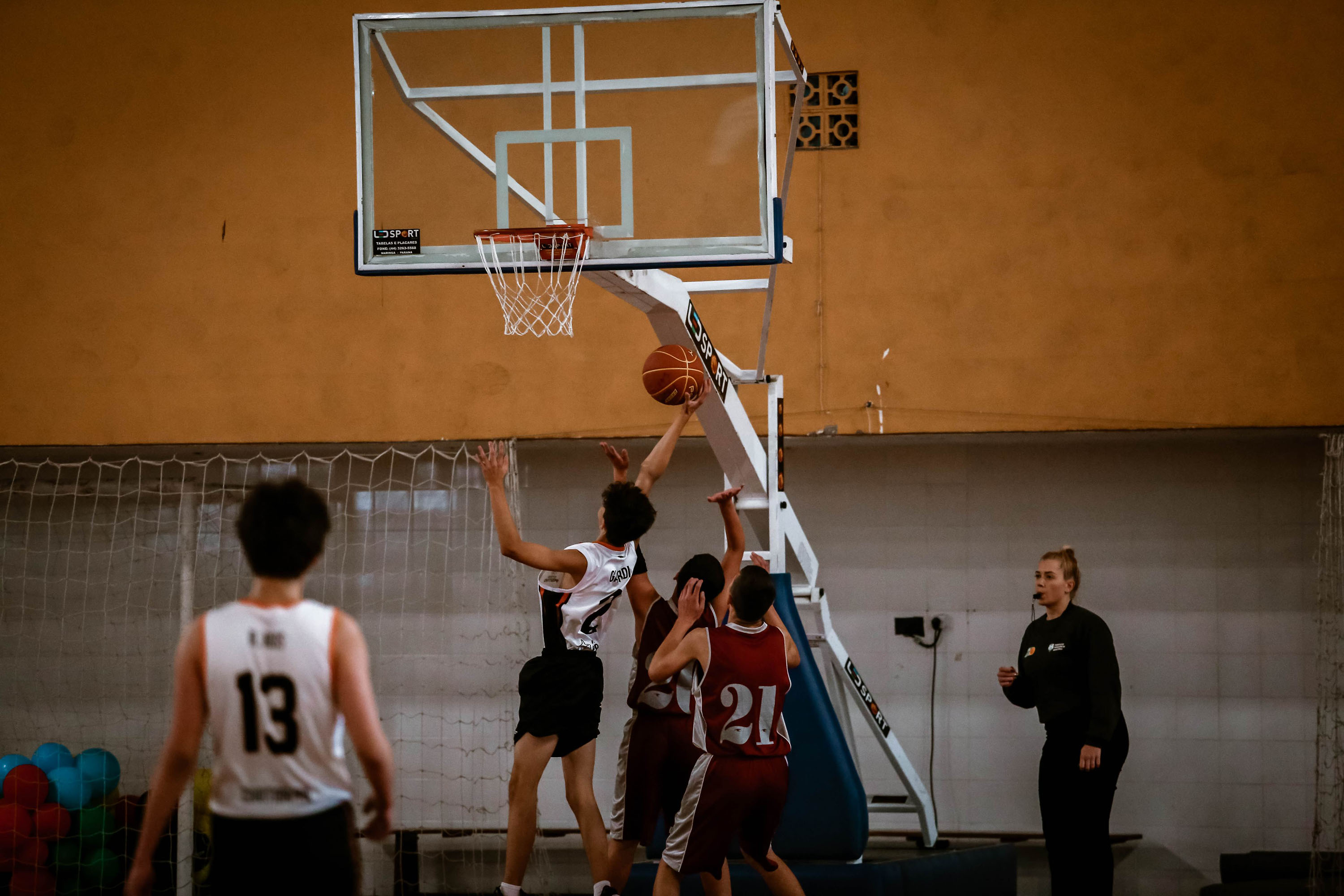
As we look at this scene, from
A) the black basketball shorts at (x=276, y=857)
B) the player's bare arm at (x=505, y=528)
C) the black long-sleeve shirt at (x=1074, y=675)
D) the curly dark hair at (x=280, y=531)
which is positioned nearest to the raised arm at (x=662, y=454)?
the player's bare arm at (x=505, y=528)

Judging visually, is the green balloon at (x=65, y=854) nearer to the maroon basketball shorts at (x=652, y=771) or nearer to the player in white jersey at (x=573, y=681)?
the player in white jersey at (x=573, y=681)

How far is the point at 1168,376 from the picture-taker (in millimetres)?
7000

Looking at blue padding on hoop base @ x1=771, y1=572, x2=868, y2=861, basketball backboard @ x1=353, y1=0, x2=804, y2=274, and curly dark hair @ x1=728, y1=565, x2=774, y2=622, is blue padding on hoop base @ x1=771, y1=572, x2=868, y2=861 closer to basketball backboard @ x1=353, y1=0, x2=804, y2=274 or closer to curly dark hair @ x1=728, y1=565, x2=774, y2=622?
curly dark hair @ x1=728, y1=565, x2=774, y2=622

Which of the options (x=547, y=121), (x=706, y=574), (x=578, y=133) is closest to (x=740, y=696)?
(x=706, y=574)

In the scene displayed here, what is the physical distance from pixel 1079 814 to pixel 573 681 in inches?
104

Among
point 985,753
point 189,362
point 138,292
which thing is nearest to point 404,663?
point 189,362

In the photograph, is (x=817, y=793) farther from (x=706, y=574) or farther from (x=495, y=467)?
(x=495, y=467)

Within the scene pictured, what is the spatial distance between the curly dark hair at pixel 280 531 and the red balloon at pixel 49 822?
5.21 m

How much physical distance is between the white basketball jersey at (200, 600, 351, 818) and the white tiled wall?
16.9 feet

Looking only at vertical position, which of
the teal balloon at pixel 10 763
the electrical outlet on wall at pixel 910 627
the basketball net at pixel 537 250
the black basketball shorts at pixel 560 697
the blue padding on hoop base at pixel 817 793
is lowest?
the teal balloon at pixel 10 763

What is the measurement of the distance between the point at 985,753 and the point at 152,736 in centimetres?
588

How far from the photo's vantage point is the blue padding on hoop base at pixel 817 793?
5.48m

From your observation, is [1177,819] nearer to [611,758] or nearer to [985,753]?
[985,753]

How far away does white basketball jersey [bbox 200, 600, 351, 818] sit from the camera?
2.63 meters
